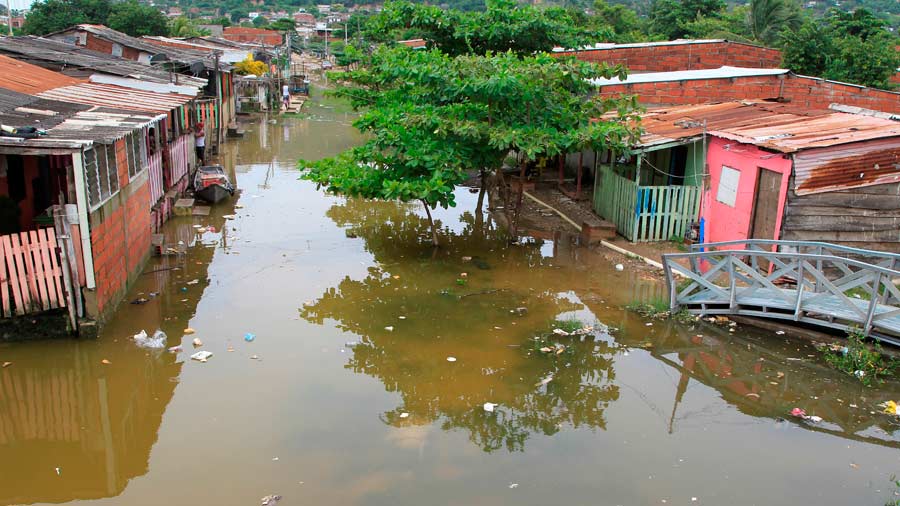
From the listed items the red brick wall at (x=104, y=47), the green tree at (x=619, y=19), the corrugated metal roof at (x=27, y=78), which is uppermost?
the green tree at (x=619, y=19)

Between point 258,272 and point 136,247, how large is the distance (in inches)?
72.0

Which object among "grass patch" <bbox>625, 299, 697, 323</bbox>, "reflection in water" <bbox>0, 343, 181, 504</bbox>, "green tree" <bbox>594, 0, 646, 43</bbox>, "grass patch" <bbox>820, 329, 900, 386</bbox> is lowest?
"reflection in water" <bbox>0, 343, 181, 504</bbox>

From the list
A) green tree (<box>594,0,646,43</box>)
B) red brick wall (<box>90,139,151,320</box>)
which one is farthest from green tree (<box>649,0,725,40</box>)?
red brick wall (<box>90,139,151,320</box>)

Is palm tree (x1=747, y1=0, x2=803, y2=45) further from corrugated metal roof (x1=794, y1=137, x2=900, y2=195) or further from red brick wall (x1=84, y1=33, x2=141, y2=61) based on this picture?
red brick wall (x1=84, y1=33, x2=141, y2=61)

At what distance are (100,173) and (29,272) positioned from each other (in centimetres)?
146

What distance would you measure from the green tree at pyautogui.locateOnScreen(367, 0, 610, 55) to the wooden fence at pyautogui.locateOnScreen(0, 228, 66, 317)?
Answer: 743 cm

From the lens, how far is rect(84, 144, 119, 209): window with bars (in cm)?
825

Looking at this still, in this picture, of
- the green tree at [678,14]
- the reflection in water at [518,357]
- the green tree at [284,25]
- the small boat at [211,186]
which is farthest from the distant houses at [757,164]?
the green tree at [284,25]

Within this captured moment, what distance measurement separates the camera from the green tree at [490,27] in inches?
511

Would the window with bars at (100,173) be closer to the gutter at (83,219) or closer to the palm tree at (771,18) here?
the gutter at (83,219)

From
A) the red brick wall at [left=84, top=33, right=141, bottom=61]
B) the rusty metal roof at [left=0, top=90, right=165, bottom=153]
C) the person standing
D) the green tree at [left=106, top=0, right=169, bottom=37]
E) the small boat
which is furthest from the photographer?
the green tree at [left=106, top=0, right=169, bottom=37]

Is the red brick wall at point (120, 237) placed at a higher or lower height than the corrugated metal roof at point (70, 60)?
lower

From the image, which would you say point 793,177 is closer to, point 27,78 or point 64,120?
point 64,120

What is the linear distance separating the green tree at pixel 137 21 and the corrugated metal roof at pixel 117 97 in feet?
110
